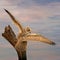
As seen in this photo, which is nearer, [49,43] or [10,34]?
[49,43]

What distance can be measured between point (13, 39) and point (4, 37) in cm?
29

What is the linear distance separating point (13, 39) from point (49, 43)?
3.78ft

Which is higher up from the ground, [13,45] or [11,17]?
[11,17]

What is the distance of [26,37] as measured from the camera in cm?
1108

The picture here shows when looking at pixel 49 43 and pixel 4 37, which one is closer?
pixel 49 43

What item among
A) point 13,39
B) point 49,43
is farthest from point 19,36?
point 49,43

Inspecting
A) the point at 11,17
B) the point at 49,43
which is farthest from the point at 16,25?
→ the point at 49,43

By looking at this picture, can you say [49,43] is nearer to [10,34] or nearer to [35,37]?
[35,37]

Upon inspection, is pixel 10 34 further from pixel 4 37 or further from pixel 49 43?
pixel 49 43

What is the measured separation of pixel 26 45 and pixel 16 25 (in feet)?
1.85

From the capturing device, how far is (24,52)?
11352 millimetres

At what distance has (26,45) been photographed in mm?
11273

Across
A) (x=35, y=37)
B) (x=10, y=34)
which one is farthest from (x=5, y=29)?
(x=35, y=37)

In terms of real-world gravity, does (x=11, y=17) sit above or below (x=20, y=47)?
above
